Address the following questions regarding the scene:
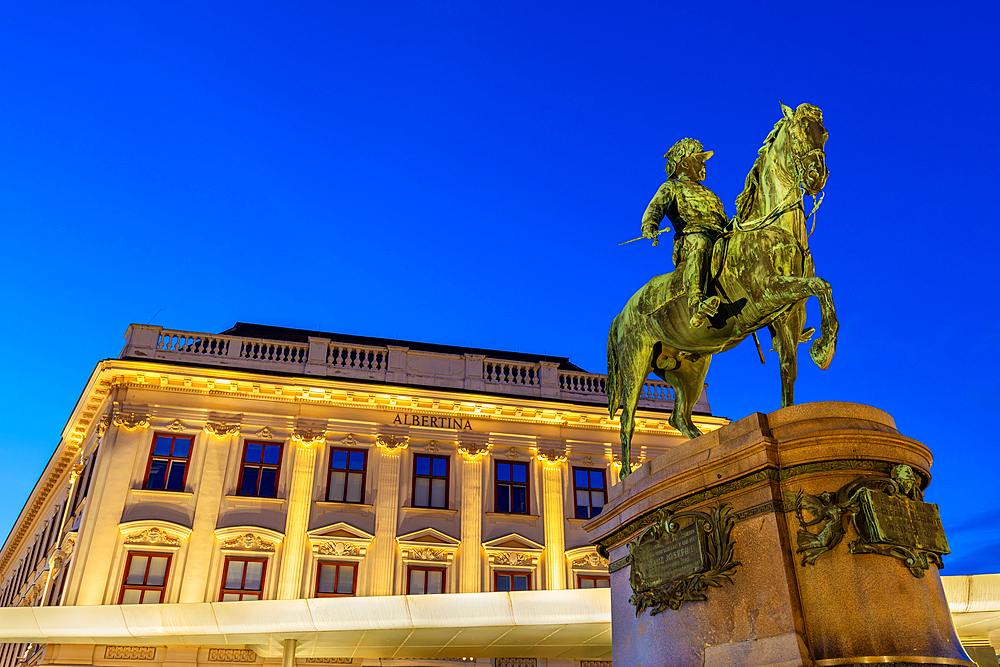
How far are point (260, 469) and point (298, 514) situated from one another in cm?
181

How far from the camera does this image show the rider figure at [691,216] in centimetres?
693

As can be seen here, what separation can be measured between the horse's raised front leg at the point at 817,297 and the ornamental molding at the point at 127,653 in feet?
62.4

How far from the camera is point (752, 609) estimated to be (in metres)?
5.21

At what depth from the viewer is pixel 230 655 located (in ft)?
66.6

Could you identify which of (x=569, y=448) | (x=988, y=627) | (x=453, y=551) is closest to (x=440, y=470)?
(x=453, y=551)

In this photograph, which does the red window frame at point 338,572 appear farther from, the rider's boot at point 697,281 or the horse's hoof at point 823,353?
the horse's hoof at point 823,353

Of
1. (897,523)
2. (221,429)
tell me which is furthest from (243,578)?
(897,523)

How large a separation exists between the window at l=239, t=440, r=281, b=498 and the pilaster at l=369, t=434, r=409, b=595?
2.93 metres

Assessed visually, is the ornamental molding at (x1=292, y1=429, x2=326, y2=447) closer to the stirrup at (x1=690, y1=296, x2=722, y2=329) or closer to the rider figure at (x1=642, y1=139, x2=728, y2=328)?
the rider figure at (x1=642, y1=139, x2=728, y2=328)

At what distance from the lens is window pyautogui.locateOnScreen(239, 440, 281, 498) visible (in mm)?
23125

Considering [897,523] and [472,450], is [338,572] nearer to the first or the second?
[472,450]

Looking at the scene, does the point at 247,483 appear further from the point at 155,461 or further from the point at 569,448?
the point at 569,448

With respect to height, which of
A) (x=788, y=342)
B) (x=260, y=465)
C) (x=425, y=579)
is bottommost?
(x=788, y=342)

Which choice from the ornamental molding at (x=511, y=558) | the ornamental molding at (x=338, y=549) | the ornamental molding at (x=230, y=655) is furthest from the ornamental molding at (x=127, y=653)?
the ornamental molding at (x=511, y=558)
